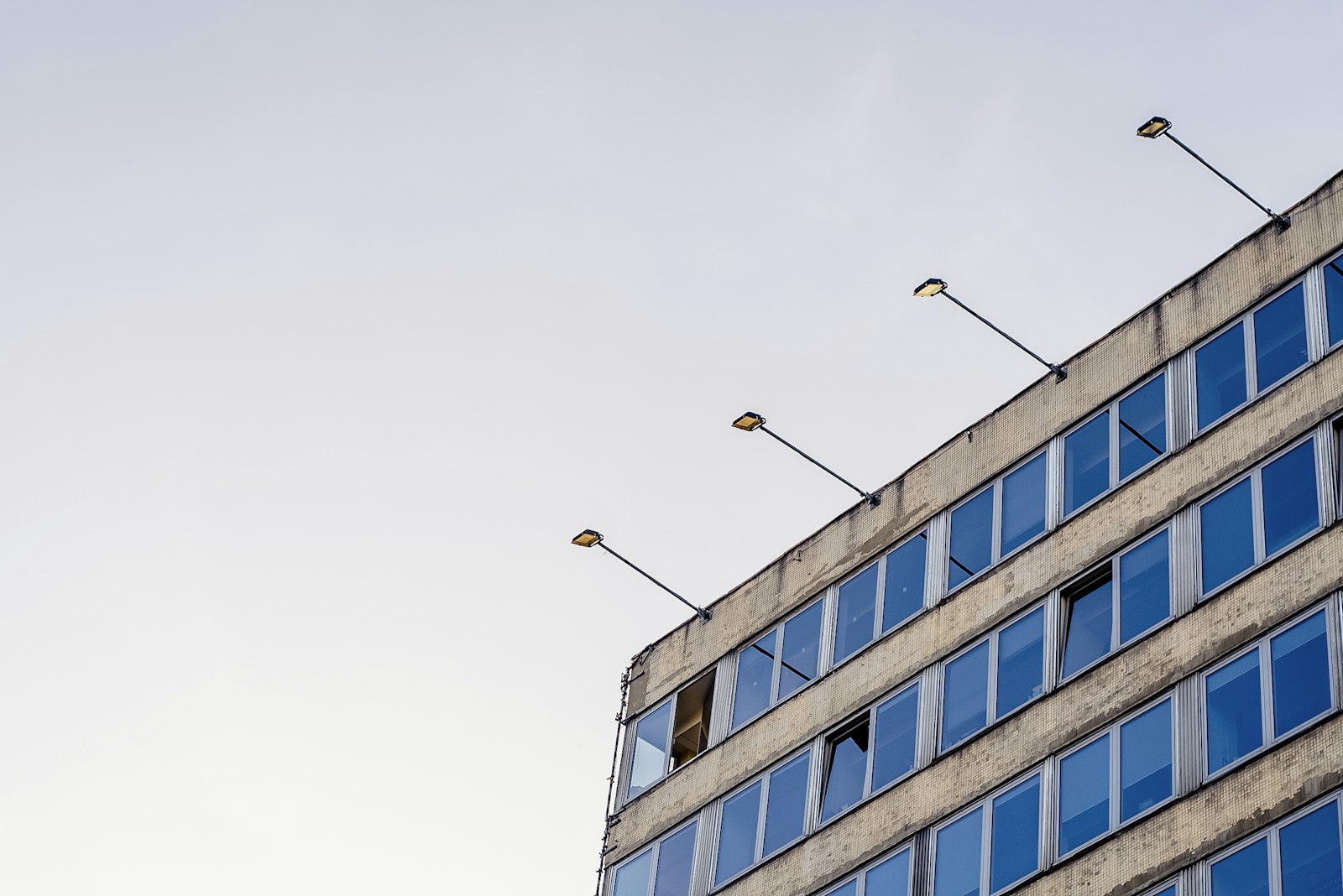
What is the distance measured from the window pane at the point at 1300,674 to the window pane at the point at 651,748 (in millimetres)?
14024

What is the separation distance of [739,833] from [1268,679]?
1115cm

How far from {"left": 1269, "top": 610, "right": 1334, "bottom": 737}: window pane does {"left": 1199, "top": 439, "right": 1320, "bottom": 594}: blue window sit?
1.52 metres

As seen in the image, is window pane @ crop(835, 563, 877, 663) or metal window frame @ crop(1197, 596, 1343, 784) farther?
window pane @ crop(835, 563, 877, 663)

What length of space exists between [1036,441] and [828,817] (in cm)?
679

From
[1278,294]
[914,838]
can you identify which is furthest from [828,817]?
[1278,294]

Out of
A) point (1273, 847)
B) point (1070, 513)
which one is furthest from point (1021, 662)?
point (1273, 847)

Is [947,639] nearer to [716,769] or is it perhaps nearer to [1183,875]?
[716,769]

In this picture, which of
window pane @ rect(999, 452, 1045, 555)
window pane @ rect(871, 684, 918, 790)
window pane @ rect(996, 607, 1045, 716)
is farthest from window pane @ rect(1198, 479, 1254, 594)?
window pane @ rect(871, 684, 918, 790)

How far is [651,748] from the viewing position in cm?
4209

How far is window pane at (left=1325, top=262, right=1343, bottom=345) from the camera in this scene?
3256 cm

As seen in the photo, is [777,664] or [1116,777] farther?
[777,664]

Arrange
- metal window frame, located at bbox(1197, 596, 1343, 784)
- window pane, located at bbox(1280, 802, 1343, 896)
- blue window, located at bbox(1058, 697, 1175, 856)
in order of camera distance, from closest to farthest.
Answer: window pane, located at bbox(1280, 802, 1343, 896) < metal window frame, located at bbox(1197, 596, 1343, 784) < blue window, located at bbox(1058, 697, 1175, 856)

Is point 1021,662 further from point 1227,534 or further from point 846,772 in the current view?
point 1227,534

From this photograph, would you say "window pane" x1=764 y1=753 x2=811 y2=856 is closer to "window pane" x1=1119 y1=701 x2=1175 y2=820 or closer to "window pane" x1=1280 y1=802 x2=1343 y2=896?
"window pane" x1=1119 y1=701 x2=1175 y2=820
